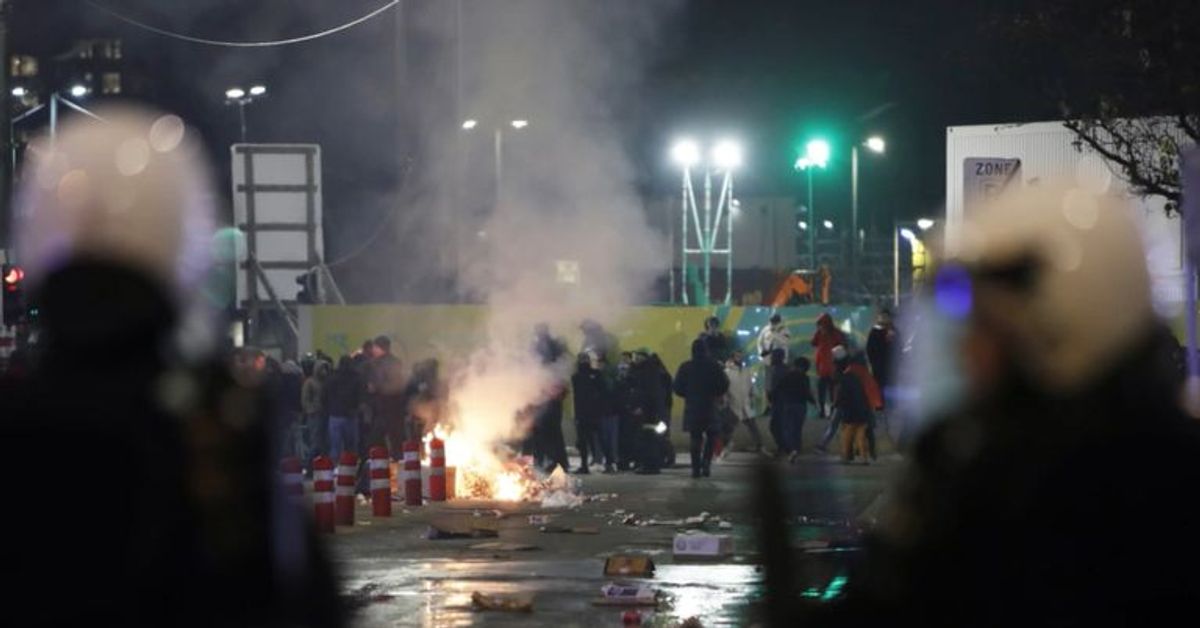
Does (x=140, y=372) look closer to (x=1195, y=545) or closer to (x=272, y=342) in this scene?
(x=1195, y=545)

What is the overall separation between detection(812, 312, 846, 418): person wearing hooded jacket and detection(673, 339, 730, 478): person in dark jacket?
2.93 meters

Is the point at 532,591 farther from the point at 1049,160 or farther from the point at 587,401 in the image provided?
the point at 1049,160

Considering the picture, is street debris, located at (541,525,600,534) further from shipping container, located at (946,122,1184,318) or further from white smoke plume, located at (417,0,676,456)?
white smoke plume, located at (417,0,676,456)

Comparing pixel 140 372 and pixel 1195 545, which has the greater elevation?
pixel 140 372

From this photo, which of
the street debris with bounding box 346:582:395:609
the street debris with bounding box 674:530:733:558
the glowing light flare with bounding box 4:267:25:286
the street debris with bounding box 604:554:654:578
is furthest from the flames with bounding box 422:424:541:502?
the street debris with bounding box 346:582:395:609

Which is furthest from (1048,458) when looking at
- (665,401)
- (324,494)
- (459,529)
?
(665,401)

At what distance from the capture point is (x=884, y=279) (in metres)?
45.8

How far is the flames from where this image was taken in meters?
21.2

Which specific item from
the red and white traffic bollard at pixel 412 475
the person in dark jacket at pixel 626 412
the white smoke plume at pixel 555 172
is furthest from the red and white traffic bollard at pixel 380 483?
the white smoke plume at pixel 555 172

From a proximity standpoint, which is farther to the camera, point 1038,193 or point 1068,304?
point 1038,193

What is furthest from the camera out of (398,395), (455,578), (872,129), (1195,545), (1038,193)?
(872,129)

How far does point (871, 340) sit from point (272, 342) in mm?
9280

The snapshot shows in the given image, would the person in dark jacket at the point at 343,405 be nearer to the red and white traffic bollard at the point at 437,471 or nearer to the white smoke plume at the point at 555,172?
the red and white traffic bollard at the point at 437,471

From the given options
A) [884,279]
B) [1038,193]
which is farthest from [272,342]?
[1038,193]
